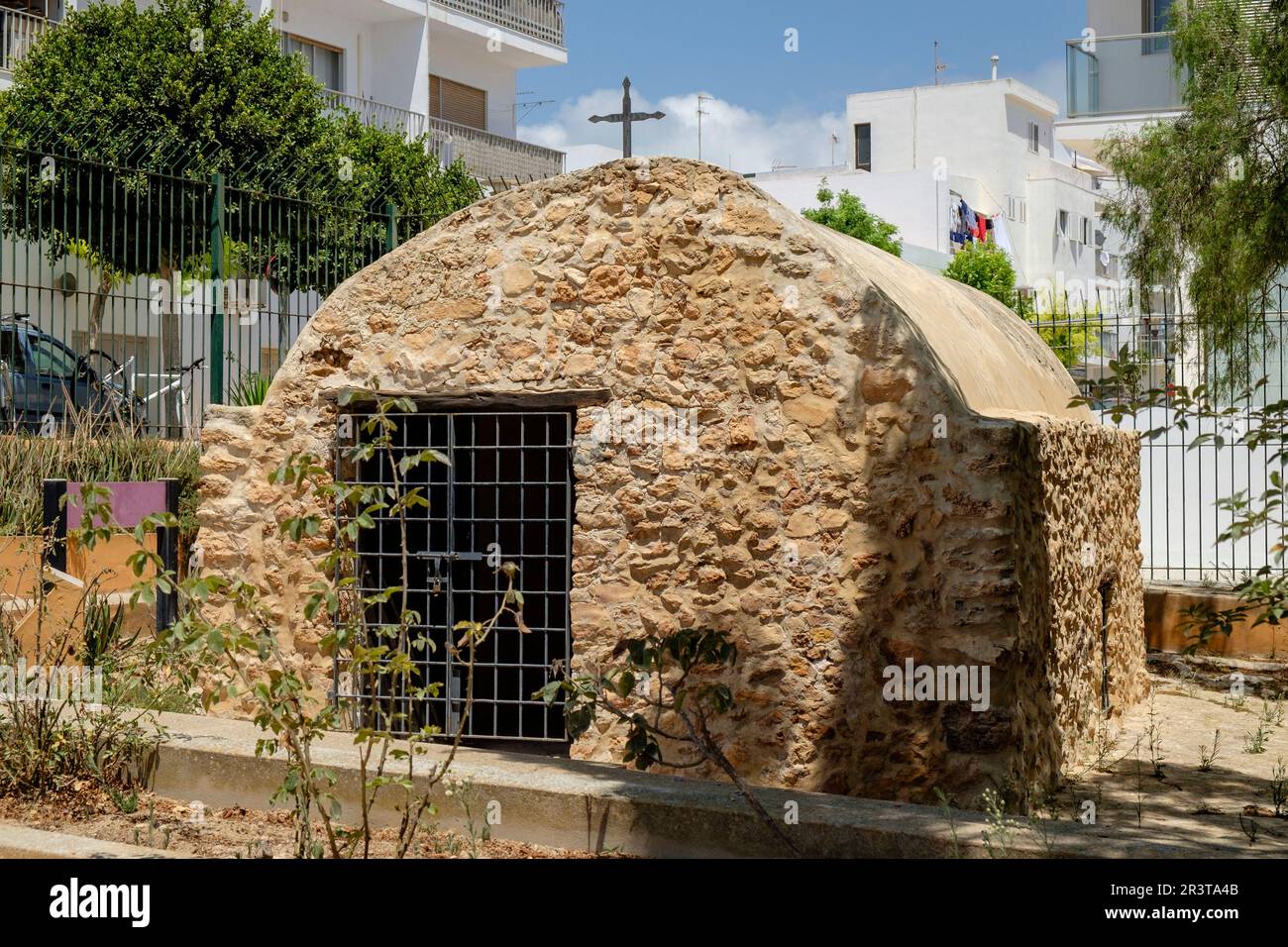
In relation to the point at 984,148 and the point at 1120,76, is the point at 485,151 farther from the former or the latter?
the point at 984,148

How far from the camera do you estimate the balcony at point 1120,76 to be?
705 inches

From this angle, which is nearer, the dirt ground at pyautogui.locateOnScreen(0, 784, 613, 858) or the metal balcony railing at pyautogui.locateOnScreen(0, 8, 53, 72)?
the dirt ground at pyautogui.locateOnScreen(0, 784, 613, 858)

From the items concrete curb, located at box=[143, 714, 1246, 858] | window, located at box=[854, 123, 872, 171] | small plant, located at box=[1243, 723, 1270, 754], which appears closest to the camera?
concrete curb, located at box=[143, 714, 1246, 858]

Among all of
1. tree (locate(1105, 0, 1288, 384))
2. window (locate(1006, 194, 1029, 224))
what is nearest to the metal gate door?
tree (locate(1105, 0, 1288, 384))

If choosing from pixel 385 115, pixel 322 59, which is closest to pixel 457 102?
pixel 385 115

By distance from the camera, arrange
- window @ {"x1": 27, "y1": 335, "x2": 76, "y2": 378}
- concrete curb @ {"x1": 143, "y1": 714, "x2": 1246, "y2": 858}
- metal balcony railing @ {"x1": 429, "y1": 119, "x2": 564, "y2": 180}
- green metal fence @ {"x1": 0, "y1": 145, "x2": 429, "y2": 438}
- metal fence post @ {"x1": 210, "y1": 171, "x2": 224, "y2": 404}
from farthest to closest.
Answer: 1. metal balcony railing @ {"x1": 429, "y1": 119, "x2": 564, "y2": 180}
2. window @ {"x1": 27, "y1": 335, "x2": 76, "y2": 378}
3. metal fence post @ {"x1": 210, "y1": 171, "x2": 224, "y2": 404}
4. green metal fence @ {"x1": 0, "y1": 145, "x2": 429, "y2": 438}
5. concrete curb @ {"x1": 143, "y1": 714, "x2": 1246, "y2": 858}

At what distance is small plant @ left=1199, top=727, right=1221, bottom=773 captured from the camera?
8078 millimetres

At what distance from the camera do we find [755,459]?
7000 millimetres

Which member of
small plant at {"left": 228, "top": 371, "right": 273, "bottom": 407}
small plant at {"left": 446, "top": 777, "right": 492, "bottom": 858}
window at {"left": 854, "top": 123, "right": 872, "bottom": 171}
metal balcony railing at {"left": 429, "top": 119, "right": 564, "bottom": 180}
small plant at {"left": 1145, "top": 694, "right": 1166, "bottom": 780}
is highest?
window at {"left": 854, "top": 123, "right": 872, "bottom": 171}

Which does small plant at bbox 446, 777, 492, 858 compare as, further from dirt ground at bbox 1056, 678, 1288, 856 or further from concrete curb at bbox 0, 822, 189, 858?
dirt ground at bbox 1056, 678, 1288, 856

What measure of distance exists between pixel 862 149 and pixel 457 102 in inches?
881

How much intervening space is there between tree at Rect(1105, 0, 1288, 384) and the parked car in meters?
8.68
